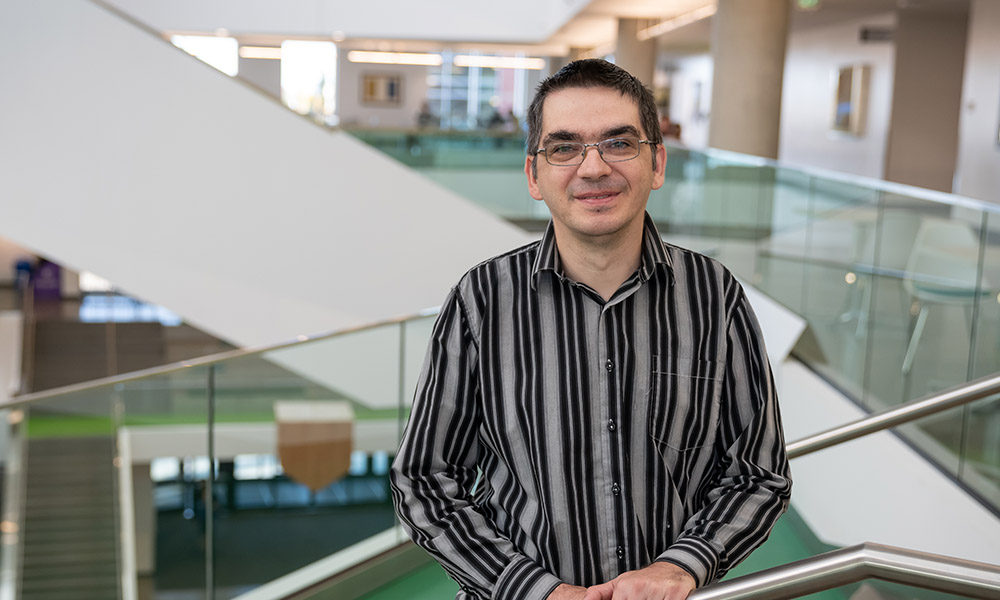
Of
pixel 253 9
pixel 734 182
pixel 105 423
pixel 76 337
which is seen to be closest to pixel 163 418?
pixel 105 423

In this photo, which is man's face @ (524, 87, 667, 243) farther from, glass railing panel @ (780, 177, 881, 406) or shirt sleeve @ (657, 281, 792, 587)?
glass railing panel @ (780, 177, 881, 406)

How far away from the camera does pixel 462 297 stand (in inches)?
55.4

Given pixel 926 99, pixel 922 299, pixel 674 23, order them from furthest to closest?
pixel 674 23 < pixel 926 99 < pixel 922 299

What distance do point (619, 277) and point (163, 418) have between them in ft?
10.2

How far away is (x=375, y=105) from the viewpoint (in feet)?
82.8

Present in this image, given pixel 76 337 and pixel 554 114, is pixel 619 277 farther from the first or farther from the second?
pixel 76 337

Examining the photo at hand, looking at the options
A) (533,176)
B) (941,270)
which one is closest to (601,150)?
(533,176)

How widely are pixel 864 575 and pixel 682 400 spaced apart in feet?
1.09

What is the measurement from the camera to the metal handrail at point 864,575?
1160mm

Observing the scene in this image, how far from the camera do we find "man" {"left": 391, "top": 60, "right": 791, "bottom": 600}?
4.47 ft

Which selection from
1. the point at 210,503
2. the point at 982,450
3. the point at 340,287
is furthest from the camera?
the point at 340,287

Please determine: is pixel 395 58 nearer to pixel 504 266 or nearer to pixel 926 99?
pixel 926 99

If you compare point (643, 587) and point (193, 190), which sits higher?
point (193, 190)

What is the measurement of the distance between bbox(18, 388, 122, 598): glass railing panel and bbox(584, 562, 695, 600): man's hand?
8.76ft
